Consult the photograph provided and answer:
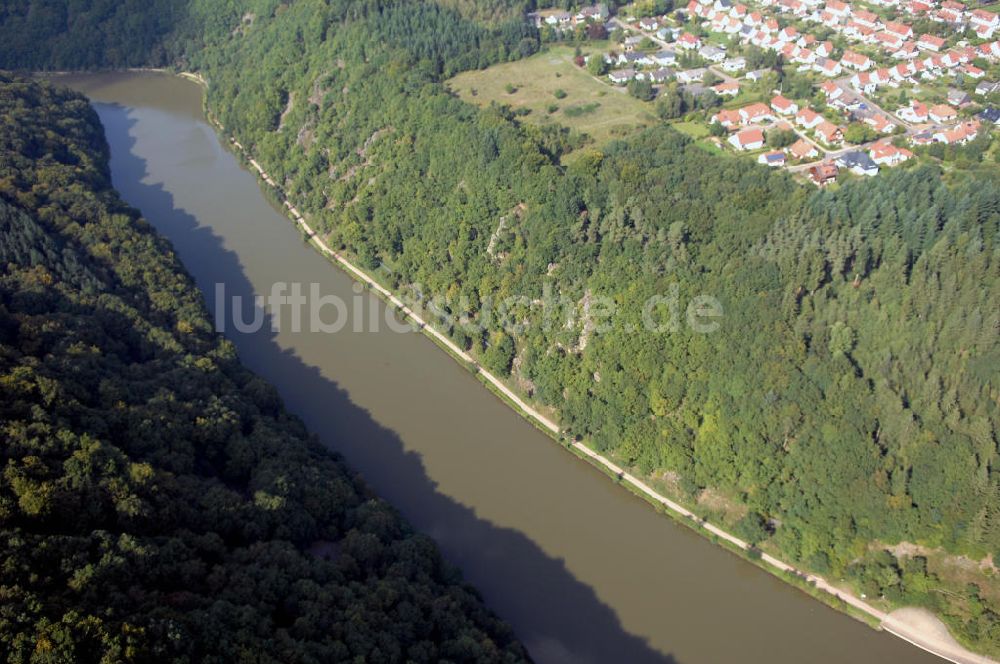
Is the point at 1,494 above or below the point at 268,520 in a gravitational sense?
above

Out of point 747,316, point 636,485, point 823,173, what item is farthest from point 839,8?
point 636,485

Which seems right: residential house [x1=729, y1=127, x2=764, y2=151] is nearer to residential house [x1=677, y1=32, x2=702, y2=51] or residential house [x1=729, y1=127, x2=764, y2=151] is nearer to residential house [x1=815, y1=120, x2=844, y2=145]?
residential house [x1=815, y1=120, x2=844, y2=145]

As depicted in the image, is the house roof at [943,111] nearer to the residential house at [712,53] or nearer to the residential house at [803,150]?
the residential house at [803,150]

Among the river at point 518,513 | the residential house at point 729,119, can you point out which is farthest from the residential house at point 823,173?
the river at point 518,513

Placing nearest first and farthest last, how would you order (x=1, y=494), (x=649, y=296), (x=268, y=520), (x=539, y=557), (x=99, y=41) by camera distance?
(x=1, y=494) → (x=268, y=520) → (x=539, y=557) → (x=649, y=296) → (x=99, y=41)

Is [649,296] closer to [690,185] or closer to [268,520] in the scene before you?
[690,185]

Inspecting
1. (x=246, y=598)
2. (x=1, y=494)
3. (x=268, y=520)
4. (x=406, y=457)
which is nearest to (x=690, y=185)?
(x=406, y=457)

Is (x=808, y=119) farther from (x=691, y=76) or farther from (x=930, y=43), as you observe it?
(x=930, y=43)
